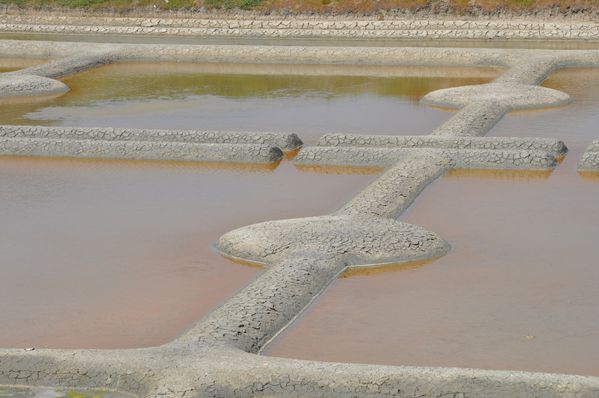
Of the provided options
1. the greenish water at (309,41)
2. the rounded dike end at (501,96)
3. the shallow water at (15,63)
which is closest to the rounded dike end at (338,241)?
the rounded dike end at (501,96)

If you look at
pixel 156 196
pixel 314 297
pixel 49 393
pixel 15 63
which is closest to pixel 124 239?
pixel 156 196

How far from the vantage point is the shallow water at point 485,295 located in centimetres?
797

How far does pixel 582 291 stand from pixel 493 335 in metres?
1.15

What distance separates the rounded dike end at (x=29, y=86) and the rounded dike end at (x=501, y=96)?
5729 millimetres

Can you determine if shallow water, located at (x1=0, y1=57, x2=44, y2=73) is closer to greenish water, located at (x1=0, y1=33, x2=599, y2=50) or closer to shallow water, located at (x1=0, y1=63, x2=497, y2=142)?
shallow water, located at (x1=0, y1=63, x2=497, y2=142)

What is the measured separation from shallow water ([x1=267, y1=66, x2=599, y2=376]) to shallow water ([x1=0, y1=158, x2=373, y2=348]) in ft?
3.26

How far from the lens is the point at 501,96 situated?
1656 cm

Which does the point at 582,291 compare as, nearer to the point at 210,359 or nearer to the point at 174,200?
the point at 210,359

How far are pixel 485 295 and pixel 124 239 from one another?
3.38m

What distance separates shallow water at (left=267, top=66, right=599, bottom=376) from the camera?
26.1 ft

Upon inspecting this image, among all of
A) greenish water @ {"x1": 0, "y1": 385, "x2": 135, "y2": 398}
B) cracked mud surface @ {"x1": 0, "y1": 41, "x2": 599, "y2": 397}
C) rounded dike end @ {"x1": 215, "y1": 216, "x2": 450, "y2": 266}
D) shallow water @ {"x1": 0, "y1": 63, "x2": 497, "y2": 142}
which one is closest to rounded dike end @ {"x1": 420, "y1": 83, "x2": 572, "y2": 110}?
cracked mud surface @ {"x1": 0, "y1": 41, "x2": 599, "y2": 397}

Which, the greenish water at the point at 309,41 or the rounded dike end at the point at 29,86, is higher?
the rounded dike end at the point at 29,86

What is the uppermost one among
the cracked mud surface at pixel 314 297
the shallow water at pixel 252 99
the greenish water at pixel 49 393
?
the cracked mud surface at pixel 314 297

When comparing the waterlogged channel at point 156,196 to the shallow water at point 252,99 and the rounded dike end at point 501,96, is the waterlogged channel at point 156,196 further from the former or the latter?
the rounded dike end at point 501,96
